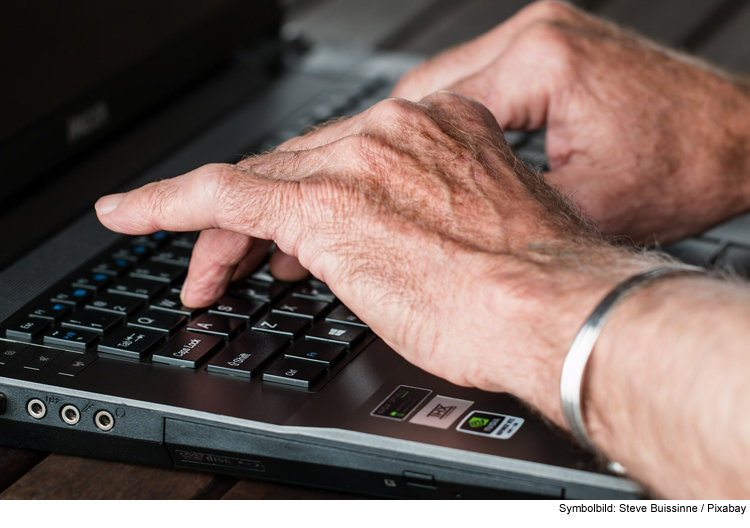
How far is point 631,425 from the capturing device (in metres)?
0.59

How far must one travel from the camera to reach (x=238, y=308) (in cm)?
85

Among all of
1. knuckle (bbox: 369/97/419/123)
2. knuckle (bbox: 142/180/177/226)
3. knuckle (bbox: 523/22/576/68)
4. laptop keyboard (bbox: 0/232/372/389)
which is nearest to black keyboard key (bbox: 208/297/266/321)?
laptop keyboard (bbox: 0/232/372/389)

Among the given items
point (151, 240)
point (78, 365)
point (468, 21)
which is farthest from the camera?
point (468, 21)

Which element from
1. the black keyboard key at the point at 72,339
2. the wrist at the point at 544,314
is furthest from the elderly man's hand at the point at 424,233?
the black keyboard key at the point at 72,339

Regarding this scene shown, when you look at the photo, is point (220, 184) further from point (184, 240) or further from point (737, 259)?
point (737, 259)

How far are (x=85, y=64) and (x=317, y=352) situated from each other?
2.05 ft

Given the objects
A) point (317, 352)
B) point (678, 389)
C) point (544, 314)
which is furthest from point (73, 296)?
point (678, 389)

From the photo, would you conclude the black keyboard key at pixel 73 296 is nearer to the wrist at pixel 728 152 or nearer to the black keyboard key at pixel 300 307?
the black keyboard key at pixel 300 307

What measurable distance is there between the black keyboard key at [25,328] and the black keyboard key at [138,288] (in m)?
0.08

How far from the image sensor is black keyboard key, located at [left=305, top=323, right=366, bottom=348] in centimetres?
79

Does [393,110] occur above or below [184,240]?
above

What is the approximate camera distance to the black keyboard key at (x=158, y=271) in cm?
90
